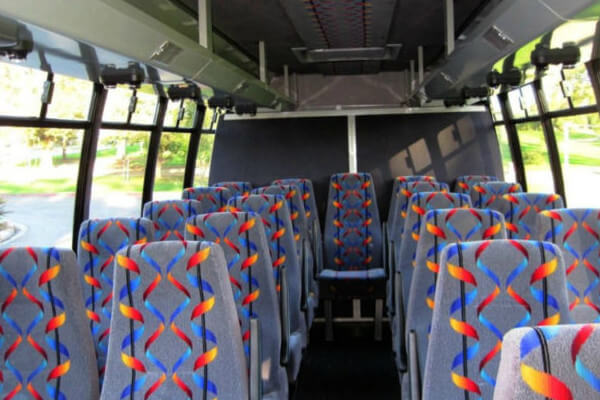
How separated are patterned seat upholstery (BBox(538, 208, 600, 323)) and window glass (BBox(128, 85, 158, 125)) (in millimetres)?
5071

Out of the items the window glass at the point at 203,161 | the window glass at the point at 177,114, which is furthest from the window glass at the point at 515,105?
the window glass at the point at 203,161

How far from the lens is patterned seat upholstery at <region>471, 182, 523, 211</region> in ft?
17.5

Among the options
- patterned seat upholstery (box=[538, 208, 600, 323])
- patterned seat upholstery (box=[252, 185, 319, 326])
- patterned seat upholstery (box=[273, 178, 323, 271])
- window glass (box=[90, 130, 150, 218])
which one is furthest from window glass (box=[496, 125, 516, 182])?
patterned seat upholstery (box=[538, 208, 600, 323])

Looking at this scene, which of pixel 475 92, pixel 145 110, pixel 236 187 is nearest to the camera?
pixel 475 92

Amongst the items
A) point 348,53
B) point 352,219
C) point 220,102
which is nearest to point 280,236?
point 352,219

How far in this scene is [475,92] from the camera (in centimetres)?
644

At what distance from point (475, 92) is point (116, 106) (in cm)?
365

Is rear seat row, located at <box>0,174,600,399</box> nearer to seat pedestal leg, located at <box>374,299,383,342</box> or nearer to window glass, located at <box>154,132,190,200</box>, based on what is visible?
seat pedestal leg, located at <box>374,299,383,342</box>

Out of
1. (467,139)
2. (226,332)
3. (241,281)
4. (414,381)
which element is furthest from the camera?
(467,139)

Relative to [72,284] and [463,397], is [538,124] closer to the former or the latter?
[463,397]

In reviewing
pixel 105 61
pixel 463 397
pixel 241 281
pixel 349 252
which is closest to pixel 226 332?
pixel 463 397

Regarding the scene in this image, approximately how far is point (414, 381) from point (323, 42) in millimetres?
5599

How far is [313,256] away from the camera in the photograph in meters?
6.15

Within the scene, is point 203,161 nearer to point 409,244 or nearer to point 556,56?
point 409,244
